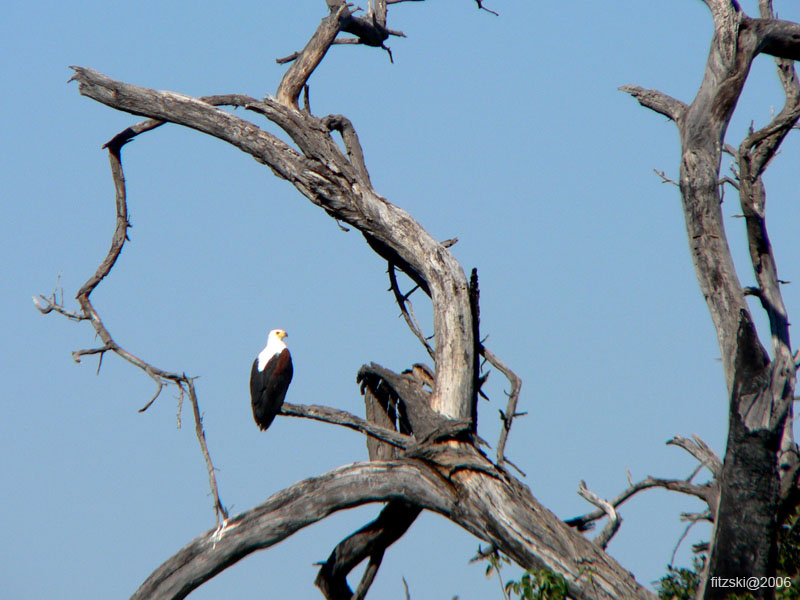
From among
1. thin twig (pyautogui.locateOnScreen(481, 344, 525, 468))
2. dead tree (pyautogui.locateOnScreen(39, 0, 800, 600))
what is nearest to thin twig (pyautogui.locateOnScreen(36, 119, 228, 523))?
dead tree (pyautogui.locateOnScreen(39, 0, 800, 600))

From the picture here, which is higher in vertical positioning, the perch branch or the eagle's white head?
the eagle's white head

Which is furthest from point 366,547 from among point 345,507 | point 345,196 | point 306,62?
point 306,62

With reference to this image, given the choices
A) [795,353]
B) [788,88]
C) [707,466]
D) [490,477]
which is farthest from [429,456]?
[788,88]

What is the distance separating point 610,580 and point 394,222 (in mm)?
2903

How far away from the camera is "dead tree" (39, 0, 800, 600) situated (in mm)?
5590

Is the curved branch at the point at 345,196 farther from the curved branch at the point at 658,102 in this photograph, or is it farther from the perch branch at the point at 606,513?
the curved branch at the point at 658,102

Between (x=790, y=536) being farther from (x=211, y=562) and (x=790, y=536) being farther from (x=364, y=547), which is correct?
(x=211, y=562)

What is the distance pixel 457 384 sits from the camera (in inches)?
266

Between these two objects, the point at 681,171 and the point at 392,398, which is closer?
the point at 681,171

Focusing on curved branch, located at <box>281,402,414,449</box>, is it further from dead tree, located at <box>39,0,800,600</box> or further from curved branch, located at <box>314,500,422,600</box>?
curved branch, located at <box>314,500,422,600</box>

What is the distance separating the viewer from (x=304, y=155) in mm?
7500

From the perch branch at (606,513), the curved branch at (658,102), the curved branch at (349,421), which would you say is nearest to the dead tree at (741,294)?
the curved branch at (658,102)

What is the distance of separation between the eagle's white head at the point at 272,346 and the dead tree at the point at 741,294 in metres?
4.76

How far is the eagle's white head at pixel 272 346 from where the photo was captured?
32.4ft
